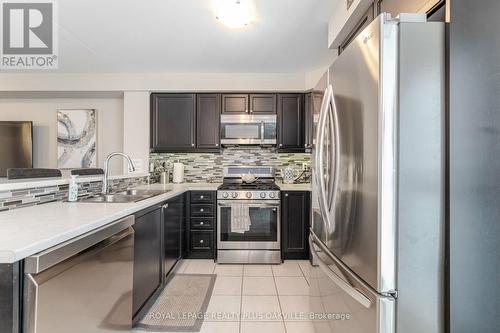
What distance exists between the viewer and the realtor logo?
2.24 meters

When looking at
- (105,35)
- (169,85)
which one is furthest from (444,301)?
(169,85)

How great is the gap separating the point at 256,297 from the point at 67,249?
1712mm

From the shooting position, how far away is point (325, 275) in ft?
4.78

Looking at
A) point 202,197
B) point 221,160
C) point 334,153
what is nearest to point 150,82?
point 221,160

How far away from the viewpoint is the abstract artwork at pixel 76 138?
4.09 meters

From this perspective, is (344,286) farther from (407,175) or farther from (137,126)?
(137,126)

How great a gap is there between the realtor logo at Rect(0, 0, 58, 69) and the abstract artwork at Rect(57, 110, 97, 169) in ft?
2.86

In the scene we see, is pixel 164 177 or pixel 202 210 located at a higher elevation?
pixel 164 177

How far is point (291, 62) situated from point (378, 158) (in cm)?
267

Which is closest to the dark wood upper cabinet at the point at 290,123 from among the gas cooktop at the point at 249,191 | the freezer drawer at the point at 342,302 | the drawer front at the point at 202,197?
the gas cooktop at the point at 249,191

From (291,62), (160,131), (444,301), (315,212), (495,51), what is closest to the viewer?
(495,51)

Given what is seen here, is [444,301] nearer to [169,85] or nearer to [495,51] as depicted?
[495,51]

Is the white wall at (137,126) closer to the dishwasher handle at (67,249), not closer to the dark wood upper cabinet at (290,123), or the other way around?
the dark wood upper cabinet at (290,123)

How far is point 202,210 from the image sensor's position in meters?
3.28
